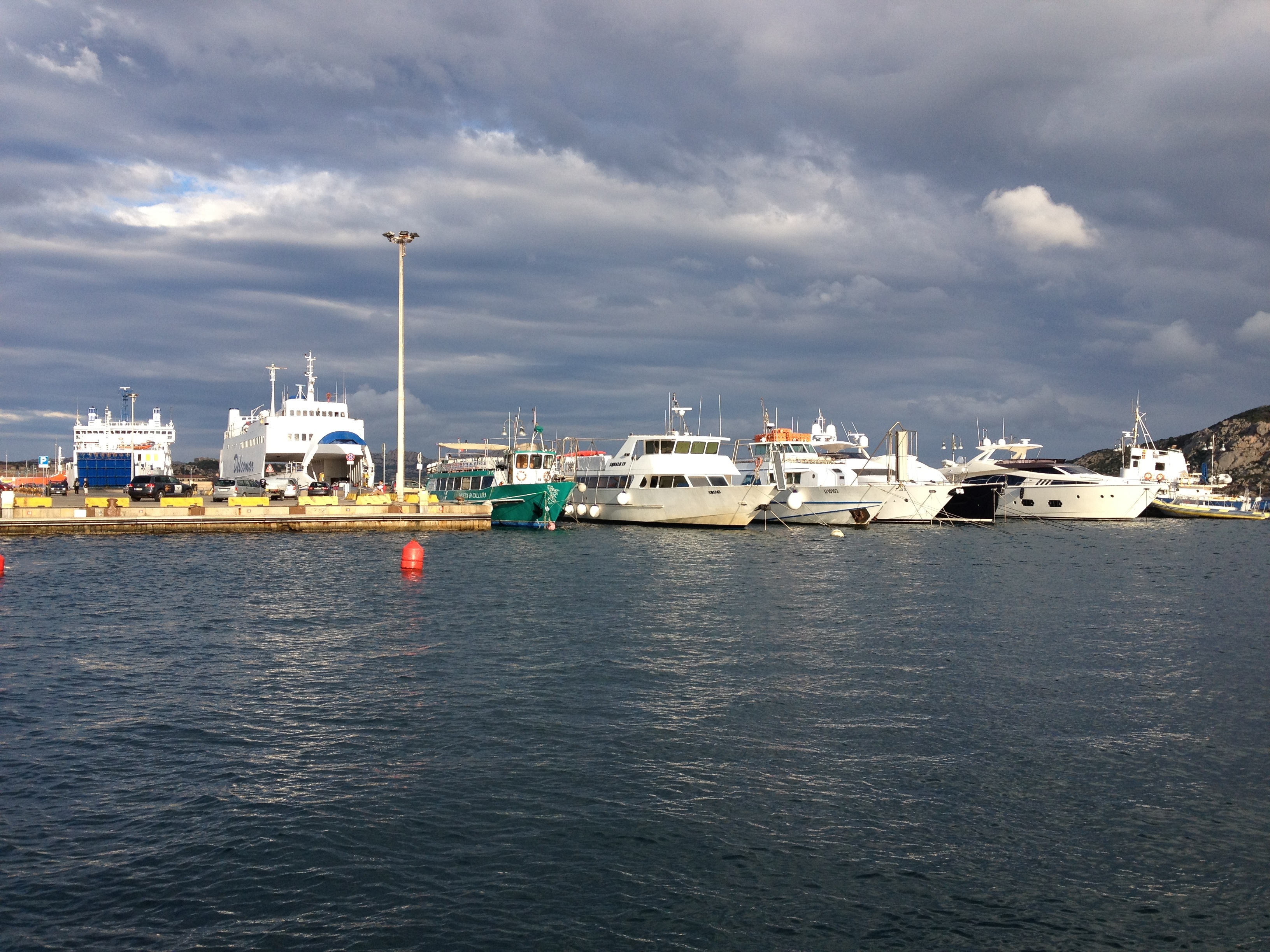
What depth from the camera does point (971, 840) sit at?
10.7 metres

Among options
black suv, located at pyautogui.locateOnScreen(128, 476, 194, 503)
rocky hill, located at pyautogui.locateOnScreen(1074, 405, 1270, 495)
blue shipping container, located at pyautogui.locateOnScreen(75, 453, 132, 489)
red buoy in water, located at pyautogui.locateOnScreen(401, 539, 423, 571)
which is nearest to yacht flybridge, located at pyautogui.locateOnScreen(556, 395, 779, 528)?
red buoy in water, located at pyautogui.locateOnScreen(401, 539, 423, 571)

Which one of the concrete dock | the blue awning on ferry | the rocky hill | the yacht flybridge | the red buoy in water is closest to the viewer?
the red buoy in water

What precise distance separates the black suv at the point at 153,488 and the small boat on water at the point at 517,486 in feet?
63.2

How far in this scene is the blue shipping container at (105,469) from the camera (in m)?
94.2

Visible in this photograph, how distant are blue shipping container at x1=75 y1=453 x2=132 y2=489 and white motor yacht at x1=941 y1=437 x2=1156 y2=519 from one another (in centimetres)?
8512

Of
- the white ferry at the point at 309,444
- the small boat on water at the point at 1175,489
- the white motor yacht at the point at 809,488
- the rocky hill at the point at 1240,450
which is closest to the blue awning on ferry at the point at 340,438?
the white ferry at the point at 309,444

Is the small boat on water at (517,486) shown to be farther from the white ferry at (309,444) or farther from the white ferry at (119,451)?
the white ferry at (119,451)

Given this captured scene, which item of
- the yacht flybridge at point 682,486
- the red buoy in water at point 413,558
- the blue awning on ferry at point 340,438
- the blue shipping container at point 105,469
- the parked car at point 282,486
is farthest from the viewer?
the blue shipping container at point 105,469

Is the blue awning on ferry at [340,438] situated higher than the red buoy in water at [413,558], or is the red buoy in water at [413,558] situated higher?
the blue awning on ferry at [340,438]

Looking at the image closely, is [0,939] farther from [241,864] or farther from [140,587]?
[140,587]

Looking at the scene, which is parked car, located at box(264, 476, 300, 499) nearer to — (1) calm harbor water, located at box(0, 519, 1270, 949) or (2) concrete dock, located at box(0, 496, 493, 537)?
(2) concrete dock, located at box(0, 496, 493, 537)

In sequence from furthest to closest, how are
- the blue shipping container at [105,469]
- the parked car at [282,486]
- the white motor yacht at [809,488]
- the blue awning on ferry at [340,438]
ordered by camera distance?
the blue shipping container at [105,469]
the blue awning on ferry at [340,438]
the parked car at [282,486]
the white motor yacht at [809,488]

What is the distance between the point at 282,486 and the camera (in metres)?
71.9

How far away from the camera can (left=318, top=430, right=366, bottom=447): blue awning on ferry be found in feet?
243
